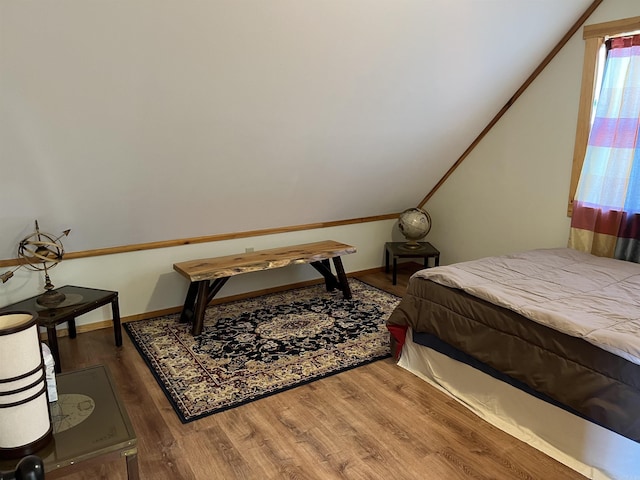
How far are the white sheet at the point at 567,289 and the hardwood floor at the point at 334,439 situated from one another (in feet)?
1.91

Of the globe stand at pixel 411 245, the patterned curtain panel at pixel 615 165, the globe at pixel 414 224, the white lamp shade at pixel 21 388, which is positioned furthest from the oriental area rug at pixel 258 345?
the patterned curtain panel at pixel 615 165

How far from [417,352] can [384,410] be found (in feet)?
1.54

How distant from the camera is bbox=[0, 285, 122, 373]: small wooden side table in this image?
2.70m

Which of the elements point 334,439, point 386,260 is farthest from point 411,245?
point 334,439

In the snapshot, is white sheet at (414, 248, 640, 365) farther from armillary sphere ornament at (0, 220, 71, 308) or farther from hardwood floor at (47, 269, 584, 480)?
armillary sphere ornament at (0, 220, 71, 308)

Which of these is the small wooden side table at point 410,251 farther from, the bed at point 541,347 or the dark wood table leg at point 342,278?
the bed at point 541,347

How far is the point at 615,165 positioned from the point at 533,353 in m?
1.89

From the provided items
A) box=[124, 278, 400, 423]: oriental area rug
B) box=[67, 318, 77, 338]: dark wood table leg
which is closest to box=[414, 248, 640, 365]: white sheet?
box=[124, 278, 400, 423]: oriental area rug

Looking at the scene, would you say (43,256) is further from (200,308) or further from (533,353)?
(533,353)

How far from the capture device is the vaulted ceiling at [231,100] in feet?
6.87

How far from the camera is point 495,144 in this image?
4.12 m

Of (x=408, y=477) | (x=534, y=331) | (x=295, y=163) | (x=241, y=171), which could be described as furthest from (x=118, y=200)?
(x=534, y=331)

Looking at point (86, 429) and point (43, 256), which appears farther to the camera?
point (43, 256)

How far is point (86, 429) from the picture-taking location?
60.0 inches
